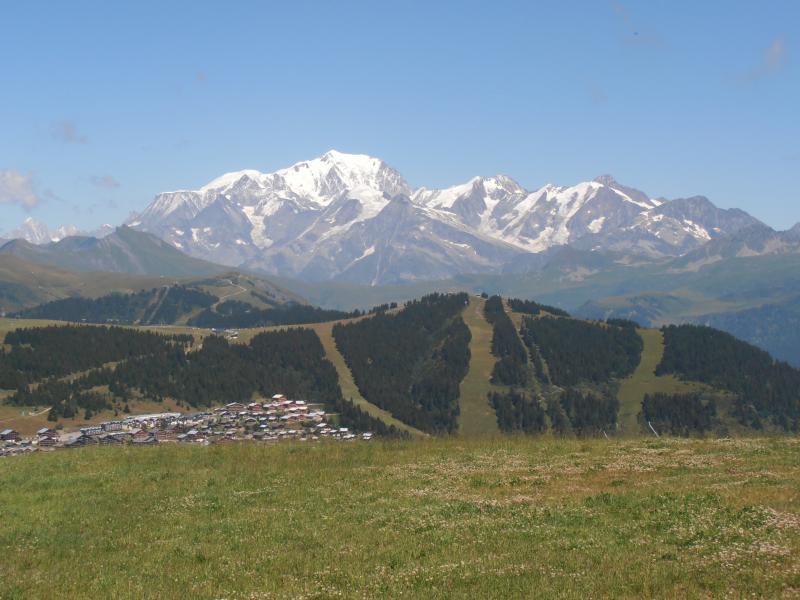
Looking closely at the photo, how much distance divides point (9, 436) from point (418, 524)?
165439 mm

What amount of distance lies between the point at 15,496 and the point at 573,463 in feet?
88.8

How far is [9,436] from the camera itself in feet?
552

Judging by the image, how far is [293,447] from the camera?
158 ft

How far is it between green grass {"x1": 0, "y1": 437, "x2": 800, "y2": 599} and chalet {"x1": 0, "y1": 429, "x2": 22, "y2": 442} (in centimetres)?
13548

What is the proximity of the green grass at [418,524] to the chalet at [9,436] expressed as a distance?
135 m

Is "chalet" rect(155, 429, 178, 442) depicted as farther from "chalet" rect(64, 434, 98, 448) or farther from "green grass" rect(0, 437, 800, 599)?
"green grass" rect(0, 437, 800, 599)

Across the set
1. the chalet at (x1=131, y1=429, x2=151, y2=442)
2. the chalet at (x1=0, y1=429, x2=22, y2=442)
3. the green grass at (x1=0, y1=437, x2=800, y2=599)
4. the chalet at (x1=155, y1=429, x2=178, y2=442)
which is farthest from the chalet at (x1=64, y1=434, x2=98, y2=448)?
the green grass at (x1=0, y1=437, x2=800, y2=599)

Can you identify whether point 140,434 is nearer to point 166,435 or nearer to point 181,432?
point 166,435

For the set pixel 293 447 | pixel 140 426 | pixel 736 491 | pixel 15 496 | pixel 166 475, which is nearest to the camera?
pixel 736 491

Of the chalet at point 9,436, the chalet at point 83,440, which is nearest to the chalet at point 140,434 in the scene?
the chalet at point 83,440

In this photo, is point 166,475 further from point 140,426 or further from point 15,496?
point 140,426

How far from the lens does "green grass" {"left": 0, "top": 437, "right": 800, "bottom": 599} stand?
21.5 meters

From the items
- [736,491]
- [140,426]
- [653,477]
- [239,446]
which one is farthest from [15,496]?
[140,426]

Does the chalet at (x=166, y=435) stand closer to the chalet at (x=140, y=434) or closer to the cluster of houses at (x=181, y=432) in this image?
the cluster of houses at (x=181, y=432)
